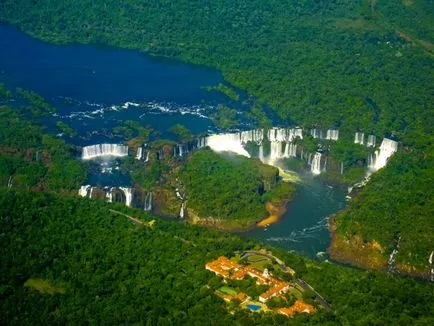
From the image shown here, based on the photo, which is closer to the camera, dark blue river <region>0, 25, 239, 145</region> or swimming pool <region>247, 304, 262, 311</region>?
swimming pool <region>247, 304, 262, 311</region>

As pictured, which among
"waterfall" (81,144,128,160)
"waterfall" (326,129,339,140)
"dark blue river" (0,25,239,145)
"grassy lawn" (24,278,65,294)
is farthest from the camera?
"dark blue river" (0,25,239,145)

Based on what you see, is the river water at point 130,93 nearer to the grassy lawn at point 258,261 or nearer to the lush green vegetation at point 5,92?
the lush green vegetation at point 5,92

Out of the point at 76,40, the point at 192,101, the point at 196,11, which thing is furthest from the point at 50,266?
the point at 196,11

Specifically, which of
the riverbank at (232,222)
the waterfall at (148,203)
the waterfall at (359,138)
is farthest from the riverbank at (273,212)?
the waterfall at (359,138)

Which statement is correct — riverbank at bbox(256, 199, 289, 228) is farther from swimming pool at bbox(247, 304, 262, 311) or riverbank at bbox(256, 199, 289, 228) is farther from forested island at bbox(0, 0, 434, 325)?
swimming pool at bbox(247, 304, 262, 311)

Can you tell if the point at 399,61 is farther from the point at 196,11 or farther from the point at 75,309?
the point at 75,309

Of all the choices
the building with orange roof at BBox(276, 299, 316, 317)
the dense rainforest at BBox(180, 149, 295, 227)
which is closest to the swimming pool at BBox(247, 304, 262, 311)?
the building with orange roof at BBox(276, 299, 316, 317)
